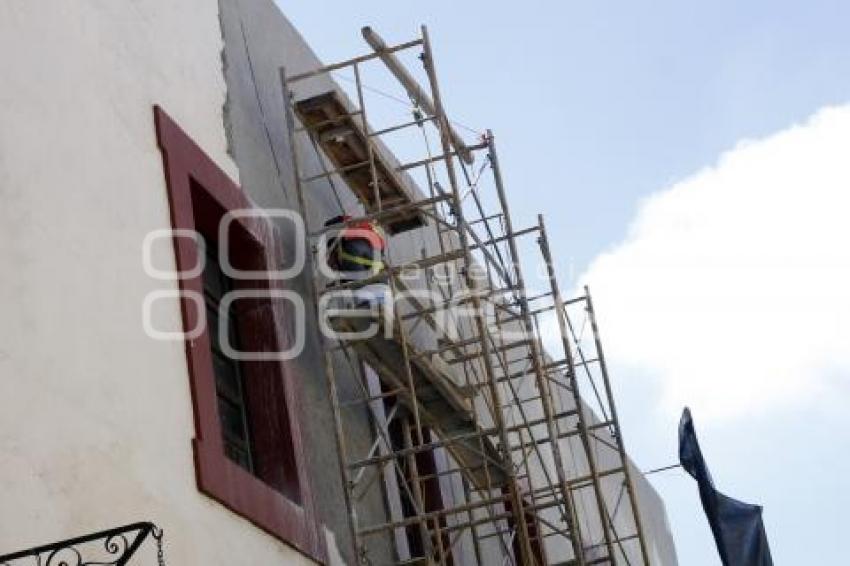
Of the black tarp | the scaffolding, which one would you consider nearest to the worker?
the scaffolding

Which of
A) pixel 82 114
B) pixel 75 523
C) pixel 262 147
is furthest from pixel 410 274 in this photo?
pixel 75 523

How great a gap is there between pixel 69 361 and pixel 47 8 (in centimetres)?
218

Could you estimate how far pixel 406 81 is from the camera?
15570 mm

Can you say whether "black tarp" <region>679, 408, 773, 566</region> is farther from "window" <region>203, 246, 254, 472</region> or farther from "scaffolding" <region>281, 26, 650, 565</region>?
"window" <region>203, 246, 254, 472</region>

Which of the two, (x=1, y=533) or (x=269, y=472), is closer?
(x=1, y=533)

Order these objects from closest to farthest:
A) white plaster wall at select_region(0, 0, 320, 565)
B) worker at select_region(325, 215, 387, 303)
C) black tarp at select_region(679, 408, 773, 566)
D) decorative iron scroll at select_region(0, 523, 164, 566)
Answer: decorative iron scroll at select_region(0, 523, 164, 566) → white plaster wall at select_region(0, 0, 320, 565) → worker at select_region(325, 215, 387, 303) → black tarp at select_region(679, 408, 773, 566)

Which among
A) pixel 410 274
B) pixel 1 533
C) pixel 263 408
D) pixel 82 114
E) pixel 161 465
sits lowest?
pixel 1 533

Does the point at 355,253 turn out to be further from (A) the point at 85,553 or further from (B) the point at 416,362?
(A) the point at 85,553

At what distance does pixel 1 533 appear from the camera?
7594 millimetres

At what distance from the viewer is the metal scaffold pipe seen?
15.1m

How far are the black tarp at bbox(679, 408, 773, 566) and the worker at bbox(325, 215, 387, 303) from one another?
5116mm

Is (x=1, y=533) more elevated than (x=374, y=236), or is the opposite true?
(x=374, y=236)

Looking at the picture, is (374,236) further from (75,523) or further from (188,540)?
(75,523)

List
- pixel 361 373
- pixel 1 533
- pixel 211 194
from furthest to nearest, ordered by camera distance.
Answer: pixel 361 373 → pixel 211 194 → pixel 1 533
